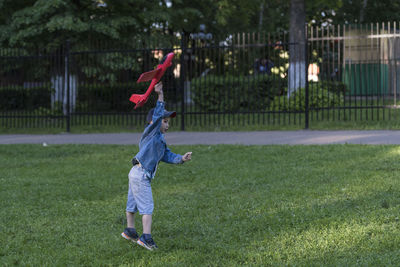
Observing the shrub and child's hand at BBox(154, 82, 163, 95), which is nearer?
child's hand at BBox(154, 82, 163, 95)

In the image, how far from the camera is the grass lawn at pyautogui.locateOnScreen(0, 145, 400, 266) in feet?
14.8

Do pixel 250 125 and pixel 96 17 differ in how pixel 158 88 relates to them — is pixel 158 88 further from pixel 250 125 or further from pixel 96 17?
pixel 96 17

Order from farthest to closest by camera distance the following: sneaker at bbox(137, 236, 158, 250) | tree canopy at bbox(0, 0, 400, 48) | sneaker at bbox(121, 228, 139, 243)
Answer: tree canopy at bbox(0, 0, 400, 48) < sneaker at bbox(121, 228, 139, 243) < sneaker at bbox(137, 236, 158, 250)

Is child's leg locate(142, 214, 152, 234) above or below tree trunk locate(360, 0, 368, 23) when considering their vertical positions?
below

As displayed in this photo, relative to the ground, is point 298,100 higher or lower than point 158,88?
higher

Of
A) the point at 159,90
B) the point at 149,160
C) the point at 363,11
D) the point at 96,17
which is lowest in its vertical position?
the point at 149,160

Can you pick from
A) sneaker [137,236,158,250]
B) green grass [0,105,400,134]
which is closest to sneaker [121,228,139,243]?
A: sneaker [137,236,158,250]

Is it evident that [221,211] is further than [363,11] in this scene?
No

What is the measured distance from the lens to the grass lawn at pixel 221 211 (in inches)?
178

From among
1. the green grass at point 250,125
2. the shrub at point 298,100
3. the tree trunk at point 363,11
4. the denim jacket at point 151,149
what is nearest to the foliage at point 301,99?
the shrub at point 298,100

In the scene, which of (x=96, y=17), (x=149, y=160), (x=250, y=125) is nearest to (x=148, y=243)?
(x=149, y=160)

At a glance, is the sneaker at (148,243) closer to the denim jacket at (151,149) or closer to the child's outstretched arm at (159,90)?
the denim jacket at (151,149)

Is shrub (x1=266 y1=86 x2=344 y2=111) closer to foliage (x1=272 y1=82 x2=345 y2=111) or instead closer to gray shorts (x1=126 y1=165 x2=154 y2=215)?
foliage (x1=272 y1=82 x2=345 y2=111)

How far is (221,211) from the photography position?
235 inches
